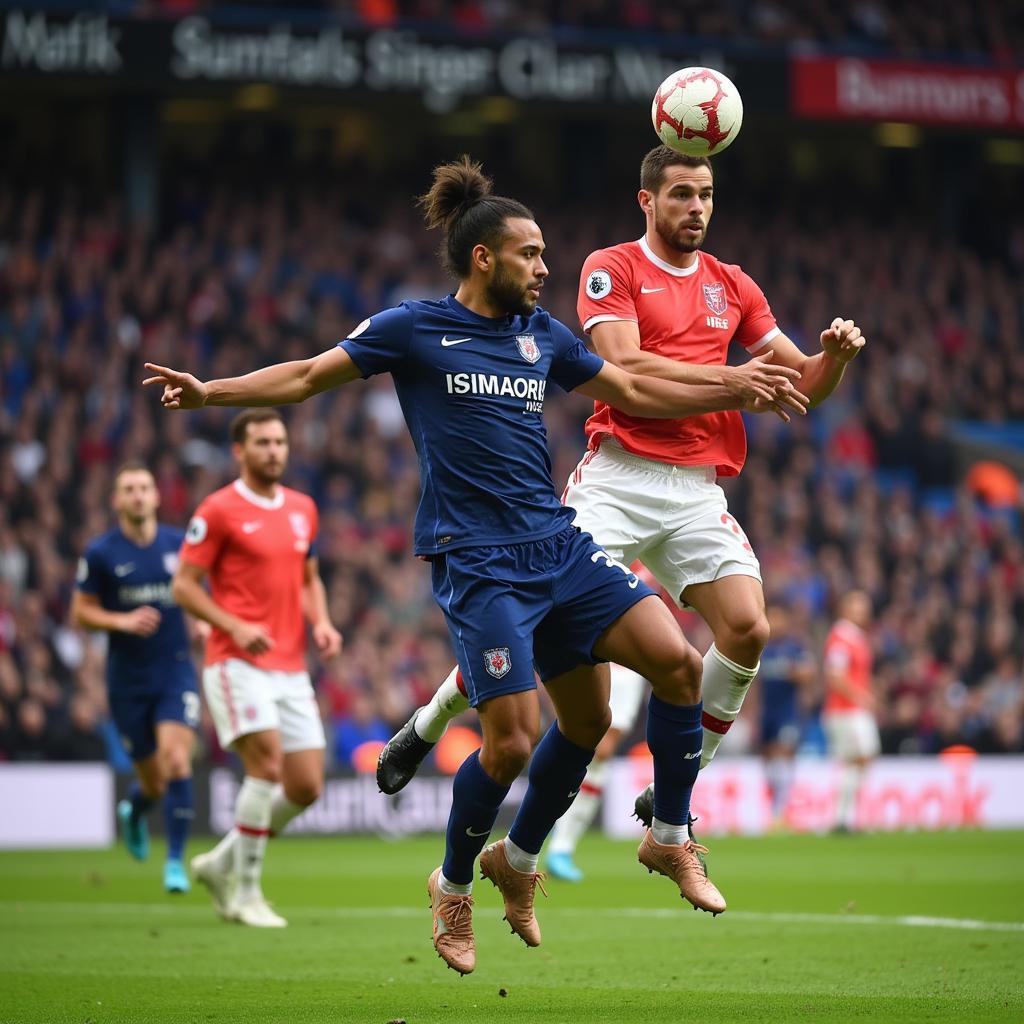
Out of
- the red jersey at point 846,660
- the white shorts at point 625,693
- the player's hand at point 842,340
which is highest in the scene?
the player's hand at point 842,340

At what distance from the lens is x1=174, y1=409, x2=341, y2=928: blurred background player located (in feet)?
34.7

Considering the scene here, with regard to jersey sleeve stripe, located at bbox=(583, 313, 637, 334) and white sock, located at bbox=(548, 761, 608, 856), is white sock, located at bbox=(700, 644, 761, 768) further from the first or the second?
white sock, located at bbox=(548, 761, 608, 856)

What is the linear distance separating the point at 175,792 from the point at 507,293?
6.22 meters

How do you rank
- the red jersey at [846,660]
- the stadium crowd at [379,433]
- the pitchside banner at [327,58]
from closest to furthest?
the red jersey at [846,660] < the stadium crowd at [379,433] < the pitchside banner at [327,58]

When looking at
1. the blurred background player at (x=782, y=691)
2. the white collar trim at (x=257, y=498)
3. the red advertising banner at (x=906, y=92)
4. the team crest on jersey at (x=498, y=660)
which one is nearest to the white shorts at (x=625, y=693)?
the white collar trim at (x=257, y=498)

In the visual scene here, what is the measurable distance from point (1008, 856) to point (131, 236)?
629 inches

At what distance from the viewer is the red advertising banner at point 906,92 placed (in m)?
29.7

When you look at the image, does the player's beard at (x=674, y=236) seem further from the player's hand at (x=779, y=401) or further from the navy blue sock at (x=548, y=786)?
the navy blue sock at (x=548, y=786)

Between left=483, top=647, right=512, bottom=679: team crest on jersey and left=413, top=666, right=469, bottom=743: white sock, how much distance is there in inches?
39.0

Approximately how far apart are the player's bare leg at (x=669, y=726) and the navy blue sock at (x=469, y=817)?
2.11 ft

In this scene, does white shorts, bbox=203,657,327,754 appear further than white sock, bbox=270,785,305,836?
No

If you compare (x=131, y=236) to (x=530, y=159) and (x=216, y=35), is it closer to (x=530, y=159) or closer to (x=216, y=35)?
(x=216, y=35)

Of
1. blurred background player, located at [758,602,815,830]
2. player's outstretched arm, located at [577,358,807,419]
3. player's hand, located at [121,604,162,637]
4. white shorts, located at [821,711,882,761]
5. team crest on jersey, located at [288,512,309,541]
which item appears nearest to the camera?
player's outstretched arm, located at [577,358,807,419]

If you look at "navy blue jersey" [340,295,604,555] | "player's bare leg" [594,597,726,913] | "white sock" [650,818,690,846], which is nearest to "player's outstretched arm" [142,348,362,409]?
"navy blue jersey" [340,295,604,555]
